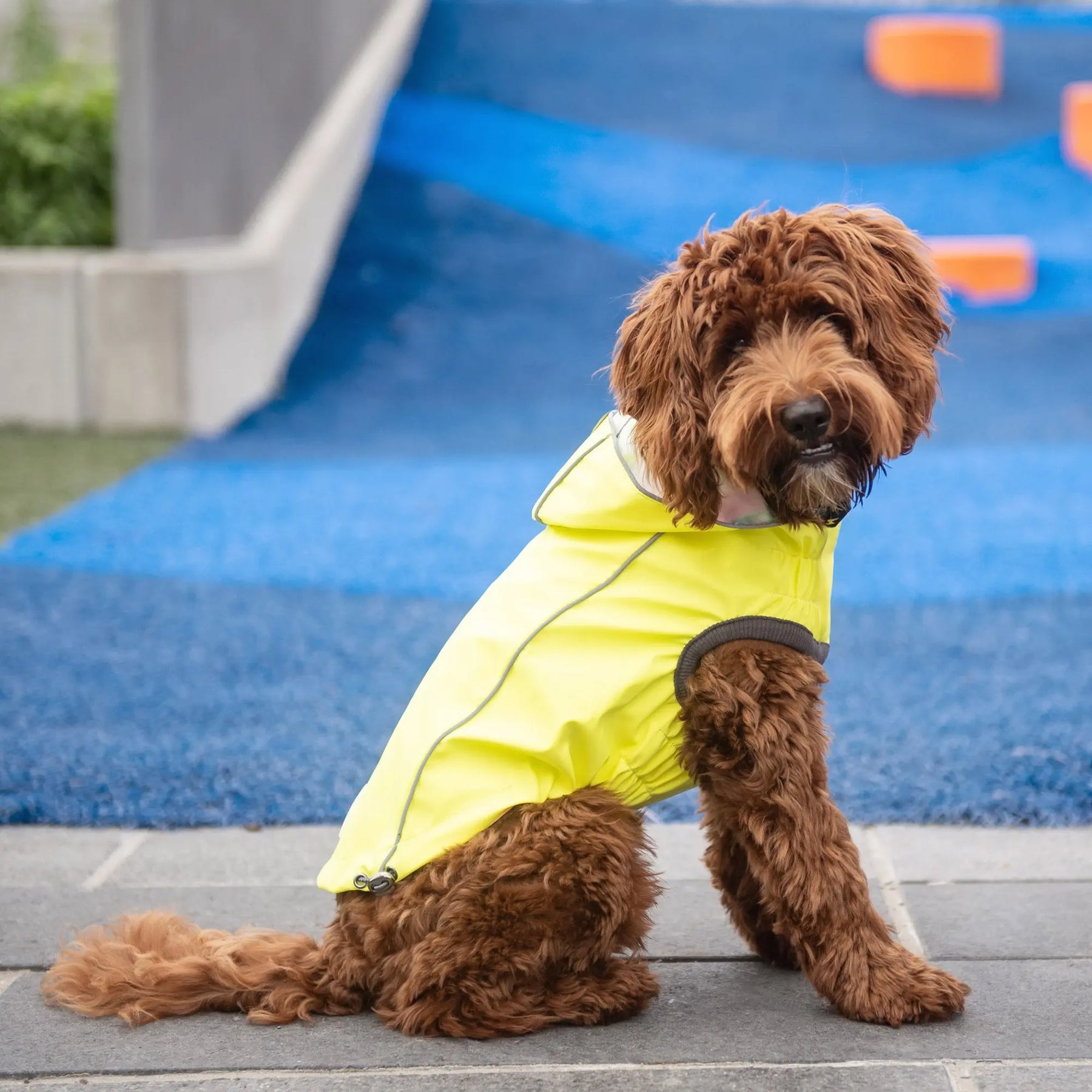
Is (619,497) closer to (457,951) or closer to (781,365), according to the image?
(781,365)

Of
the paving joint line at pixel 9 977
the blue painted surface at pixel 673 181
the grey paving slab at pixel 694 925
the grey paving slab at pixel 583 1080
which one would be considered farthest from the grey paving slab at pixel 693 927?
the blue painted surface at pixel 673 181

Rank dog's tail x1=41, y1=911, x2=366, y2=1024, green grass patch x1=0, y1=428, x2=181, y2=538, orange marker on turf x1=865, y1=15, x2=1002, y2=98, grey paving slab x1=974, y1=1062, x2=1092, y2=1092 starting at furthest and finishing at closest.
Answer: orange marker on turf x1=865, y1=15, x2=1002, y2=98 < green grass patch x1=0, y1=428, x2=181, y2=538 < dog's tail x1=41, y1=911, x2=366, y2=1024 < grey paving slab x1=974, y1=1062, x2=1092, y2=1092

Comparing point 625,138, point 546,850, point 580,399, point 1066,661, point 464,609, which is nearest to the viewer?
point 546,850

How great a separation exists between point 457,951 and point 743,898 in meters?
0.72

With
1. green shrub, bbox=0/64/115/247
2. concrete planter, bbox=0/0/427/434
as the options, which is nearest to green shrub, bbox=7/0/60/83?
green shrub, bbox=0/64/115/247

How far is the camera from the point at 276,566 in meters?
6.72

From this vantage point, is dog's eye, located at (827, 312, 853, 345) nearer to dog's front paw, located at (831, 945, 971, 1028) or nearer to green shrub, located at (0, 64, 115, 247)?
dog's front paw, located at (831, 945, 971, 1028)

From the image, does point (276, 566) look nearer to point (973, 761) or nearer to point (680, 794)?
point (680, 794)

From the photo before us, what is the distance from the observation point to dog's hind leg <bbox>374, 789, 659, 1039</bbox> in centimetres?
259

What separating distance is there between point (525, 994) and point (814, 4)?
58.8 feet

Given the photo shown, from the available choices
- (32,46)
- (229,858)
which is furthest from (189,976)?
(32,46)

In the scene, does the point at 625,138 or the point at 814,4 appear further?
the point at 814,4

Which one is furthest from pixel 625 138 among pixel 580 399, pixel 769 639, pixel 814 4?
pixel 769 639

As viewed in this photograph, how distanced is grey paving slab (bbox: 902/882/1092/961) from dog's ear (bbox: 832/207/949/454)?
1.10m
